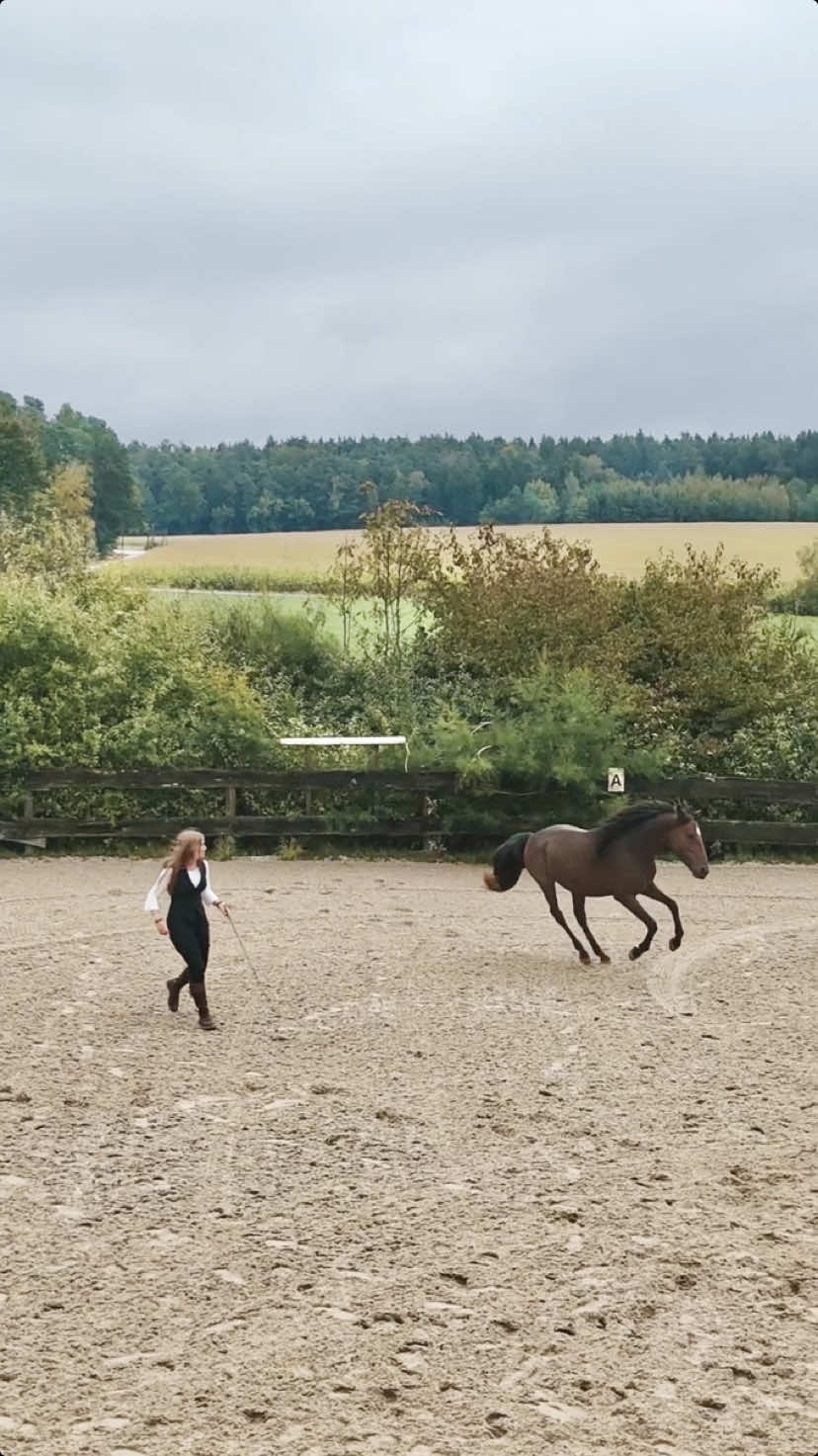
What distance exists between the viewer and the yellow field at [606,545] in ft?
108

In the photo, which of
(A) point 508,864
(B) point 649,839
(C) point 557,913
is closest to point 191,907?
(A) point 508,864

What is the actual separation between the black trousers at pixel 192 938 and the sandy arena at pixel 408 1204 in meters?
0.46

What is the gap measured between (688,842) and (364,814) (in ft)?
21.8

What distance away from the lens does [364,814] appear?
682 inches

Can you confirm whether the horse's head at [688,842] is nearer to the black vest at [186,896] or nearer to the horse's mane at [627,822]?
the horse's mane at [627,822]

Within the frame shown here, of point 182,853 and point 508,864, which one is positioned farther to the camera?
point 508,864

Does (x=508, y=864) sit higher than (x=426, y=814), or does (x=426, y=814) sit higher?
(x=508, y=864)

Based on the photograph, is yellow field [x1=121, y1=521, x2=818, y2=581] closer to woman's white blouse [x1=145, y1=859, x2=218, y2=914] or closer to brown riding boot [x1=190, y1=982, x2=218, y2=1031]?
woman's white blouse [x1=145, y1=859, x2=218, y2=914]

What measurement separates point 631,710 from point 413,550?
4.85 m

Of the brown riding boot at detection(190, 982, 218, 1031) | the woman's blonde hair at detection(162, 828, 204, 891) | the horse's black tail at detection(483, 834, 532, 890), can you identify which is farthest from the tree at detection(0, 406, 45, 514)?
the brown riding boot at detection(190, 982, 218, 1031)

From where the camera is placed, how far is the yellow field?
33.0m

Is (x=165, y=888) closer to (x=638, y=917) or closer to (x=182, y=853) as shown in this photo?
(x=182, y=853)

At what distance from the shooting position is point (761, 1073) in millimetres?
8852

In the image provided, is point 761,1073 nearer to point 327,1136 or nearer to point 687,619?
point 327,1136
